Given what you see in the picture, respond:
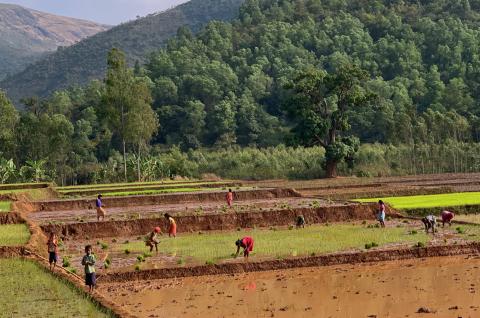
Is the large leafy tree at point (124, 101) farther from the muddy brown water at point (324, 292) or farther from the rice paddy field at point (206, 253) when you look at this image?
the muddy brown water at point (324, 292)

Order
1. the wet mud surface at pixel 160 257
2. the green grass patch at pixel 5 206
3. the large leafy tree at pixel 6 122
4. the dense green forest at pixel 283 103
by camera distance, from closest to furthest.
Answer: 1. the wet mud surface at pixel 160 257
2. the green grass patch at pixel 5 206
3. the large leafy tree at pixel 6 122
4. the dense green forest at pixel 283 103

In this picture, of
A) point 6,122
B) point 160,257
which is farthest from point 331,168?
point 160,257

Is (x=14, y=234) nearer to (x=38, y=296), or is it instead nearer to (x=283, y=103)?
(x=38, y=296)

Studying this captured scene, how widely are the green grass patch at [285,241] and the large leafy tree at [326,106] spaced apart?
4164 cm

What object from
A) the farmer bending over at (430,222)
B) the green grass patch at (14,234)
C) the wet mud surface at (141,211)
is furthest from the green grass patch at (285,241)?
the wet mud surface at (141,211)

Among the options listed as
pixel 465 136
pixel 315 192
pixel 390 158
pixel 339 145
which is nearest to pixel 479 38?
pixel 465 136

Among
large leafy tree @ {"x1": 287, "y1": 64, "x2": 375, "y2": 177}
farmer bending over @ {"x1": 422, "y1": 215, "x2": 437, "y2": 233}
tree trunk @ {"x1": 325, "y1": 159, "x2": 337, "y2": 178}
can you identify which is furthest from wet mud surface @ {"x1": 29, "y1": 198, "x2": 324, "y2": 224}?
tree trunk @ {"x1": 325, "y1": 159, "x2": 337, "y2": 178}

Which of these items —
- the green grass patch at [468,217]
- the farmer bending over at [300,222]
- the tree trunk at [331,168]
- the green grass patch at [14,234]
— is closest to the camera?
the green grass patch at [14,234]

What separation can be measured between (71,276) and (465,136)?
76945 millimetres

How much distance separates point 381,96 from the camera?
10850cm

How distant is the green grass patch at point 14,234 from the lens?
2467 cm

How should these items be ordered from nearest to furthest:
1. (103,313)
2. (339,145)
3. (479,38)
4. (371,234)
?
(103,313), (371,234), (339,145), (479,38)

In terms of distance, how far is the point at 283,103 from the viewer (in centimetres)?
7506

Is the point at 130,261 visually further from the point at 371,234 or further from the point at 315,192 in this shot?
the point at 315,192
